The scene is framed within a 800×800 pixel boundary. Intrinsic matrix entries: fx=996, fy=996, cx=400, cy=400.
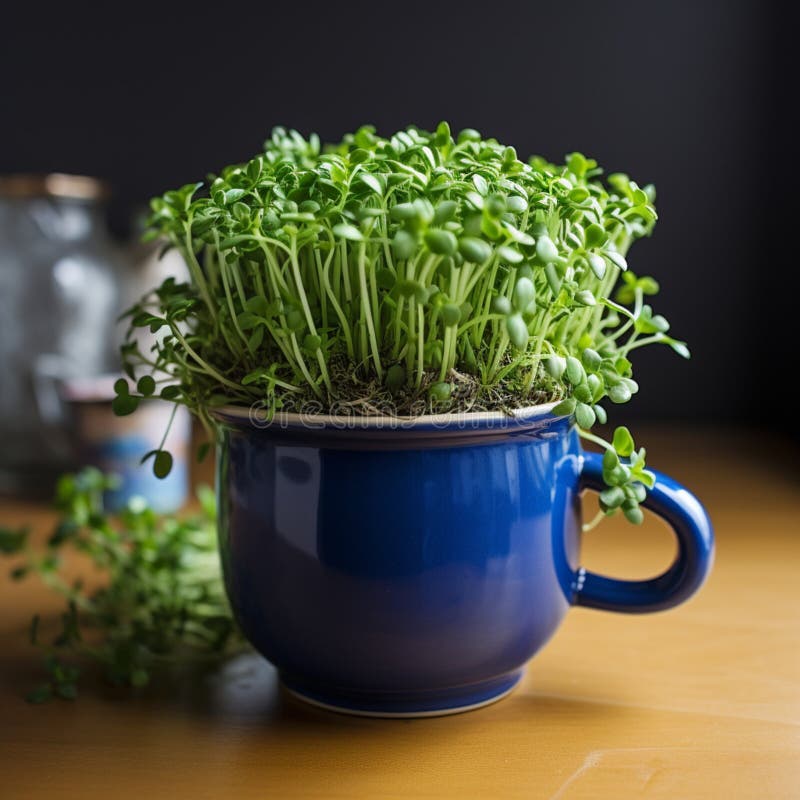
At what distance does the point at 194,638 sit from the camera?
2.54 ft

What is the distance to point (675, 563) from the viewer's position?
652mm

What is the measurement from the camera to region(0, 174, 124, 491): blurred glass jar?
54.0 inches

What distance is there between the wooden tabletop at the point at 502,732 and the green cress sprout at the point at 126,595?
0.08ft

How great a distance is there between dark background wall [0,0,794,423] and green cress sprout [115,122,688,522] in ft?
3.39

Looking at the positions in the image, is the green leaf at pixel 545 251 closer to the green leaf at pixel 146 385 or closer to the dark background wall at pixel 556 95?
the green leaf at pixel 146 385

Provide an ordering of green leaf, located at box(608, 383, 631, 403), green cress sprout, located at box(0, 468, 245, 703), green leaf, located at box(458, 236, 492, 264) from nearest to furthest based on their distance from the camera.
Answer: green leaf, located at box(458, 236, 492, 264) < green leaf, located at box(608, 383, 631, 403) < green cress sprout, located at box(0, 468, 245, 703)

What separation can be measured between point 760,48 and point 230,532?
1306 millimetres

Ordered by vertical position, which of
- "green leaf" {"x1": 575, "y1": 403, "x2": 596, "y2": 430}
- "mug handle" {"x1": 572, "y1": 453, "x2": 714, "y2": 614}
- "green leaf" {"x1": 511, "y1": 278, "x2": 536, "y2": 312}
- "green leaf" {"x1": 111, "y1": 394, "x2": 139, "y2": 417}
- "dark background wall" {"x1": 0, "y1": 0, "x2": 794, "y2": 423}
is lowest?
"mug handle" {"x1": 572, "y1": 453, "x2": 714, "y2": 614}

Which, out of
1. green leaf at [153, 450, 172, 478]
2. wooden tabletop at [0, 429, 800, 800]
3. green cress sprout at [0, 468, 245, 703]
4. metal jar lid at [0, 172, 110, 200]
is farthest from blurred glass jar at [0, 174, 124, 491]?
green leaf at [153, 450, 172, 478]

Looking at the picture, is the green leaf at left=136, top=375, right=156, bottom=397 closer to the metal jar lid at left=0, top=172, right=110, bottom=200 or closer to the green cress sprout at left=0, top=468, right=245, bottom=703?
the green cress sprout at left=0, top=468, right=245, bottom=703

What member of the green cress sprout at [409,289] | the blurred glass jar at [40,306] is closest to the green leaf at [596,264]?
the green cress sprout at [409,289]

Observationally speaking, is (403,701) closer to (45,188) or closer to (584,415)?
(584,415)

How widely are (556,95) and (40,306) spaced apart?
2.83 feet

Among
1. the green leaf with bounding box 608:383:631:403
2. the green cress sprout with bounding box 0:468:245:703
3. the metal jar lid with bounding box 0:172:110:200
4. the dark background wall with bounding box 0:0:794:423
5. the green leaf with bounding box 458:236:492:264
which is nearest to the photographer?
the green leaf with bounding box 458:236:492:264
